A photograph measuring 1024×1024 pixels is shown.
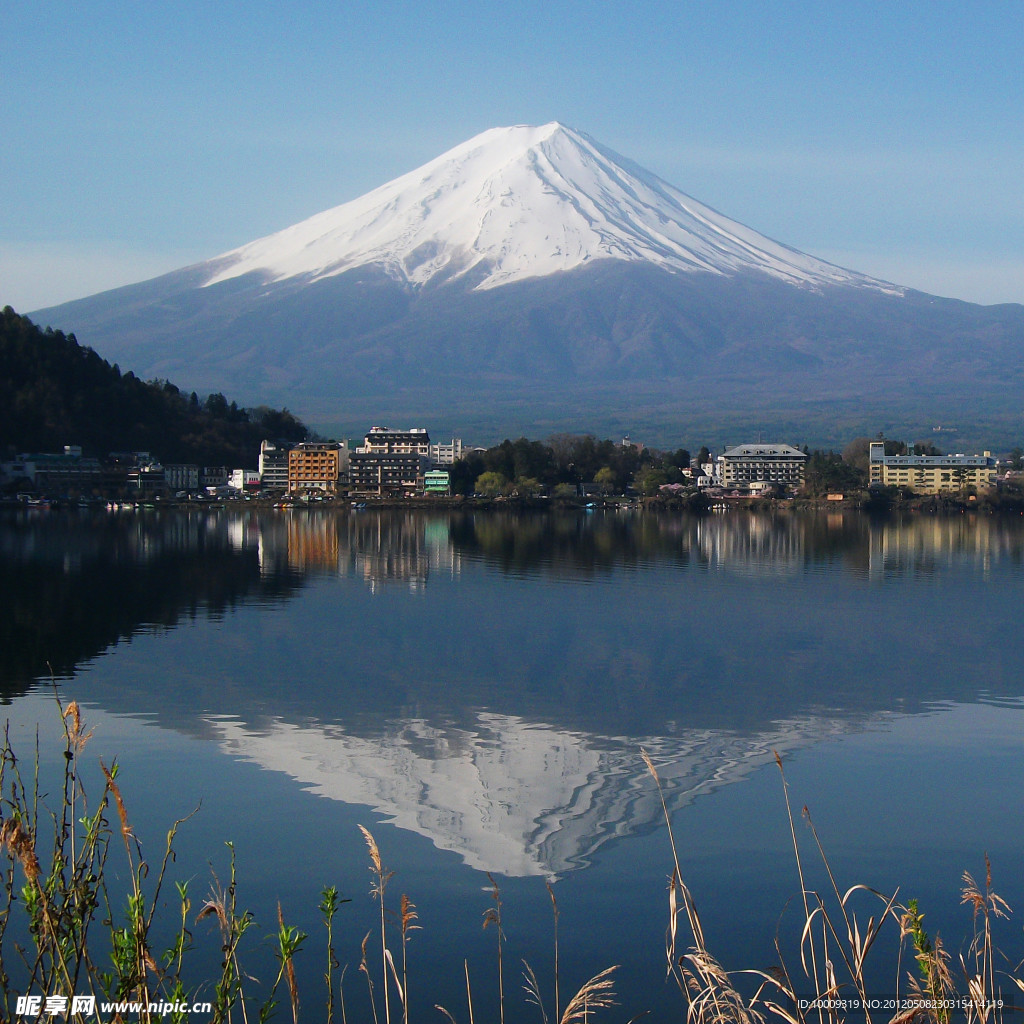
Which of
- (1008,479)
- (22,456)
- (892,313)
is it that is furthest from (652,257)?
(22,456)

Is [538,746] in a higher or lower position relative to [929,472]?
lower

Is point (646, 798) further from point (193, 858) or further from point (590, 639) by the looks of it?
point (590, 639)

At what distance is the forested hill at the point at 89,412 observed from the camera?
4128cm

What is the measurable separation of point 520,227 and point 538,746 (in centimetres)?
11096

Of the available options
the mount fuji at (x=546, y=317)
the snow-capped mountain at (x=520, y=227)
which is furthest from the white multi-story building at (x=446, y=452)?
the snow-capped mountain at (x=520, y=227)

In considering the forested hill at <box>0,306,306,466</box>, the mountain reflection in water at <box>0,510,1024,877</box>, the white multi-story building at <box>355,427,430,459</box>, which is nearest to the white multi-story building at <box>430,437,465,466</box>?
the white multi-story building at <box>355,427,430,459</box>

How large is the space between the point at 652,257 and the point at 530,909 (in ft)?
359

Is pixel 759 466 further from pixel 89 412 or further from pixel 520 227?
pixel 520 227

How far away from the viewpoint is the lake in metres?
4.07

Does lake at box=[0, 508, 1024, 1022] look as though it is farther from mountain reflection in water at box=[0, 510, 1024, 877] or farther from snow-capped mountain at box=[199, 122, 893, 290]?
snow-capped mountain at box=[199, 122, 893, 290]

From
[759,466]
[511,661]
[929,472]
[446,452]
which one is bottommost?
[511,661]

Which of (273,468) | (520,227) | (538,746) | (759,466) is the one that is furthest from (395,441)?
(520,227)

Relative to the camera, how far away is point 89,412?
4403 centimetres

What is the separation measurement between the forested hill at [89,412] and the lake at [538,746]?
28540 mm
